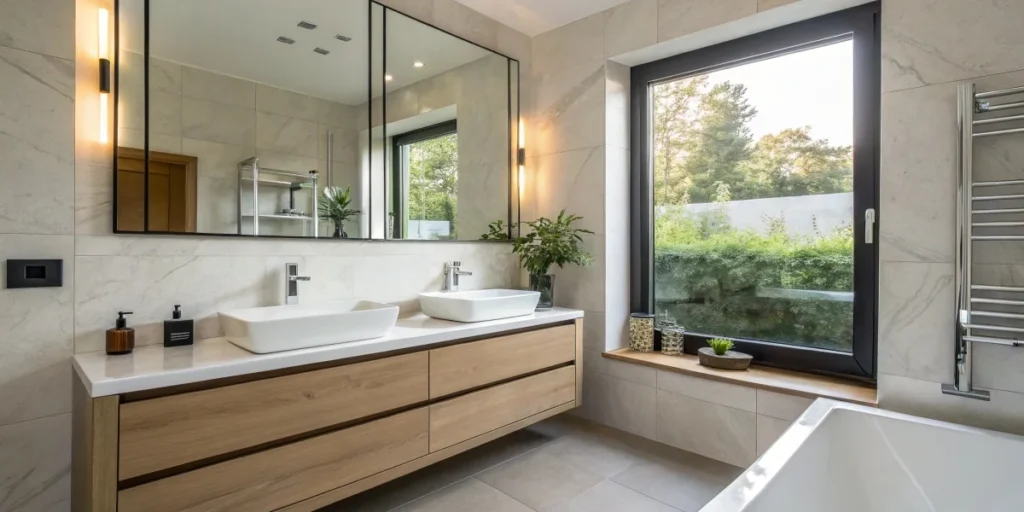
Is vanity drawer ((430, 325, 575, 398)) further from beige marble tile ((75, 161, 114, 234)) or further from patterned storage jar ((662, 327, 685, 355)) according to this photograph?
beige marble tile ((75, 161, 114, 234))

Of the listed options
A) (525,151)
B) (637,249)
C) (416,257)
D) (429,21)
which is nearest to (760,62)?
(637,249)

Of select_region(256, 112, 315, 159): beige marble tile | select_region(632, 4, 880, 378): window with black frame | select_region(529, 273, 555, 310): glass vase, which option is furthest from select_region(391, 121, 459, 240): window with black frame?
select_region(632, 4, 880, 378): window with black frame

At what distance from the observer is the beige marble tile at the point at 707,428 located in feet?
7.73

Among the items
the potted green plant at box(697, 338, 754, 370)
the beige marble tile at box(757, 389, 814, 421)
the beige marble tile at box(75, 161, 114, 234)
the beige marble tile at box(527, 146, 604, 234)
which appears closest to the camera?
the beige marble tile at box(75, 161, 114, 234)

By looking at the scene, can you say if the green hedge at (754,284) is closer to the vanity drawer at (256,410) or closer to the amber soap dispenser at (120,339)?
the vanity drawer at (256,410)

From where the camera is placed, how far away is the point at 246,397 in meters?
1.55

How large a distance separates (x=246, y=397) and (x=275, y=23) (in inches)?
62.2

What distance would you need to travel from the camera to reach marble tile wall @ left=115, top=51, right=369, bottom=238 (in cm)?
182

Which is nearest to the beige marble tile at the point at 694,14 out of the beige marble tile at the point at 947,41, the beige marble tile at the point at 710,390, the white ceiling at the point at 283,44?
the beige marble tile at the point at 947,41

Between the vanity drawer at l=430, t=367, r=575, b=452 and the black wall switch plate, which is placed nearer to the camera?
the black wall switch plate

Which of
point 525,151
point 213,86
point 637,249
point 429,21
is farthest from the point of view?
point 525,151

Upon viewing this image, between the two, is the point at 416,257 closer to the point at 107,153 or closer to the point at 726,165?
the point at 107,153

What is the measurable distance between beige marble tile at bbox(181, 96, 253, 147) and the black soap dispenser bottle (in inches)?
26.6

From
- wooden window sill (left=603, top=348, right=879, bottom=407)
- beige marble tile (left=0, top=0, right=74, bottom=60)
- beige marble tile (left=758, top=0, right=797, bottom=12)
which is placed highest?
beige marble tile (left=758, top=0, right=797, bottom=12)
